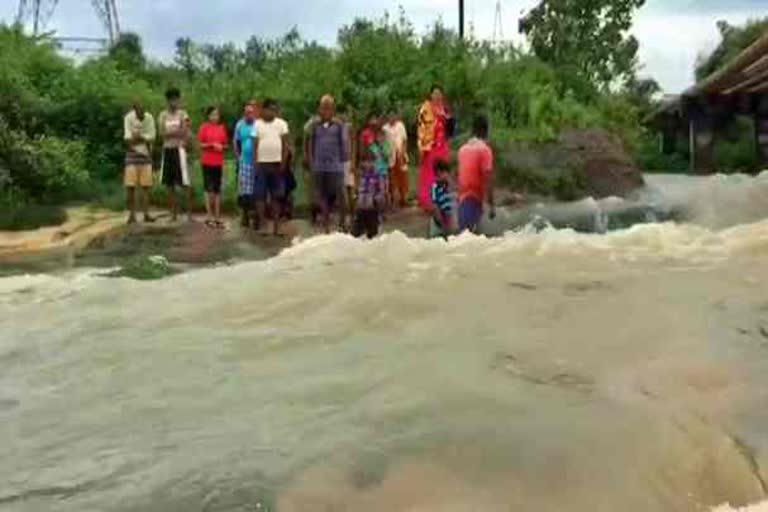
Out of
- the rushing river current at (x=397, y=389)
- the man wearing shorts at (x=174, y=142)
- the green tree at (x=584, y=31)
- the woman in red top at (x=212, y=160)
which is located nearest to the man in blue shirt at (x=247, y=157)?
the woman in red top at (x=212, y=160)

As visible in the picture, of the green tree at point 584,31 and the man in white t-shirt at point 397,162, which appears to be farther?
the green tree at point 584,31

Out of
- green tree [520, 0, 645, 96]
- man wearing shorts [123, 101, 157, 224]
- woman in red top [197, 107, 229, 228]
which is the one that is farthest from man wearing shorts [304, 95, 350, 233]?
green tree [520, 0, 645, 96]

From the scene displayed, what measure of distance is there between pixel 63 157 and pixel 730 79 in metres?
20.1

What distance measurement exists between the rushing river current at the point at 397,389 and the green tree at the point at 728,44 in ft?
123

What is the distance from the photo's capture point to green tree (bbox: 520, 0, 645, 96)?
37812 millimetres

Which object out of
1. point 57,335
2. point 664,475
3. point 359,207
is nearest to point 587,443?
point 664,475

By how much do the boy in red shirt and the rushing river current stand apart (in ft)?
4.99

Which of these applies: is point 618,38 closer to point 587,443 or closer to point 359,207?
point 359,207

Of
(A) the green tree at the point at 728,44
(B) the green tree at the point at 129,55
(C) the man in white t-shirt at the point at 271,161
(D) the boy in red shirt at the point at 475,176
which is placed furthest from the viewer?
(A) the green tree at the point at 728,44

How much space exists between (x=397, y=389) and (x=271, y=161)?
8700 millimetres

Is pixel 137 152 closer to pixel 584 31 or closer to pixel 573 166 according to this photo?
pixel 573 166

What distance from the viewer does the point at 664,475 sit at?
15.8ft

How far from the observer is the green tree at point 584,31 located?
37.8 m

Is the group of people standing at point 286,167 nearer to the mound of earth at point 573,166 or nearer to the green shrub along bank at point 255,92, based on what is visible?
the green shrub along bank at point 255,92
